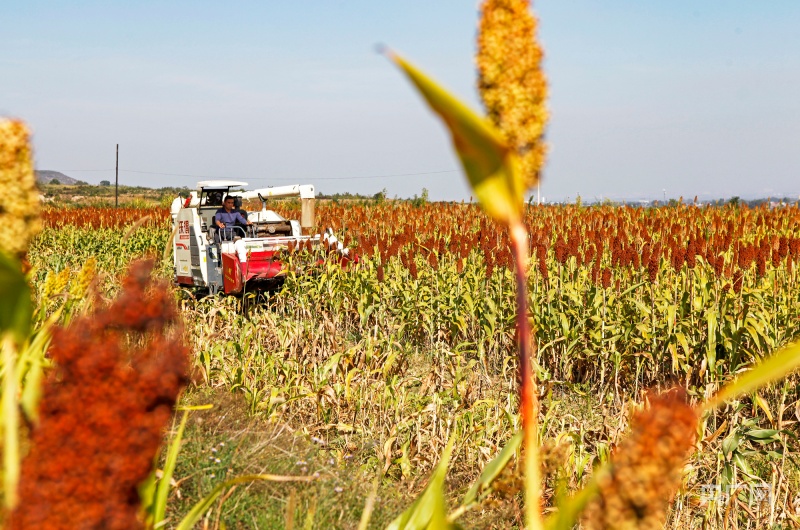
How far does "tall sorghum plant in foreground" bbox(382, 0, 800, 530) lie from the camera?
2.49 feet

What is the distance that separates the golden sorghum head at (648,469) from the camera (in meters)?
0.79

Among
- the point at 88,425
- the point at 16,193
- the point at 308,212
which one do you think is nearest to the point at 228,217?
the point at 308,212

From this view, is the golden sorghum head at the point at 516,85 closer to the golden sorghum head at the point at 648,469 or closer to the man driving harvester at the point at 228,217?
the golden sorghum head at the point at 648,469

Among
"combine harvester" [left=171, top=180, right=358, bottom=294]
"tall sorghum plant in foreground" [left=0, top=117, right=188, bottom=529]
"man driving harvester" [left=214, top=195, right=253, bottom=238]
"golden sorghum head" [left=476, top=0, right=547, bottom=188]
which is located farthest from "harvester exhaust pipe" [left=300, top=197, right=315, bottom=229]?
"golden sorghum head" [left=476, top=0, right=547, bottom=188]

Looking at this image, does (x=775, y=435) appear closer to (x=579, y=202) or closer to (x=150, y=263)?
(x=150, y=263)

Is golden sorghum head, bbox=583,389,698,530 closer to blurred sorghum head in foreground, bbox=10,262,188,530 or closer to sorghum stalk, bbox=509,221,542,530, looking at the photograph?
sorghum stalk, bbox=509,221,542,530

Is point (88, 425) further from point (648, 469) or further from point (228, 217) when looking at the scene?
point (228, 217)

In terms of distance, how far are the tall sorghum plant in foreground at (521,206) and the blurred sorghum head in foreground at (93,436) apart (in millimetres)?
419

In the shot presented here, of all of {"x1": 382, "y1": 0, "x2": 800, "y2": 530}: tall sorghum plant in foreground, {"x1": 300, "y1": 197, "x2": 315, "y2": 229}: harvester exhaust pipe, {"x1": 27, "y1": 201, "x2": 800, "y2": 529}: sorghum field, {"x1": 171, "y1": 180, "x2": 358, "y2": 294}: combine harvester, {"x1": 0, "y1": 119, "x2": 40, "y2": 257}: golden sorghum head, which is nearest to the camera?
{"x1": 382, "y1": 0, "x2": 800, "y2": 530}: tall sorghum plant in foreground

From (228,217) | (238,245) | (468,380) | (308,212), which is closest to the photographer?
(468,380)

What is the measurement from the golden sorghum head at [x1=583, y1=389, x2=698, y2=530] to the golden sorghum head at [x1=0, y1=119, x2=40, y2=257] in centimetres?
132

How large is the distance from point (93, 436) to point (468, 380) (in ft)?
16.2

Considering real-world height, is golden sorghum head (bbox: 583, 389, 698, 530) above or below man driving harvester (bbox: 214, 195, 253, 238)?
below

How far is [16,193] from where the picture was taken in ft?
5.13
